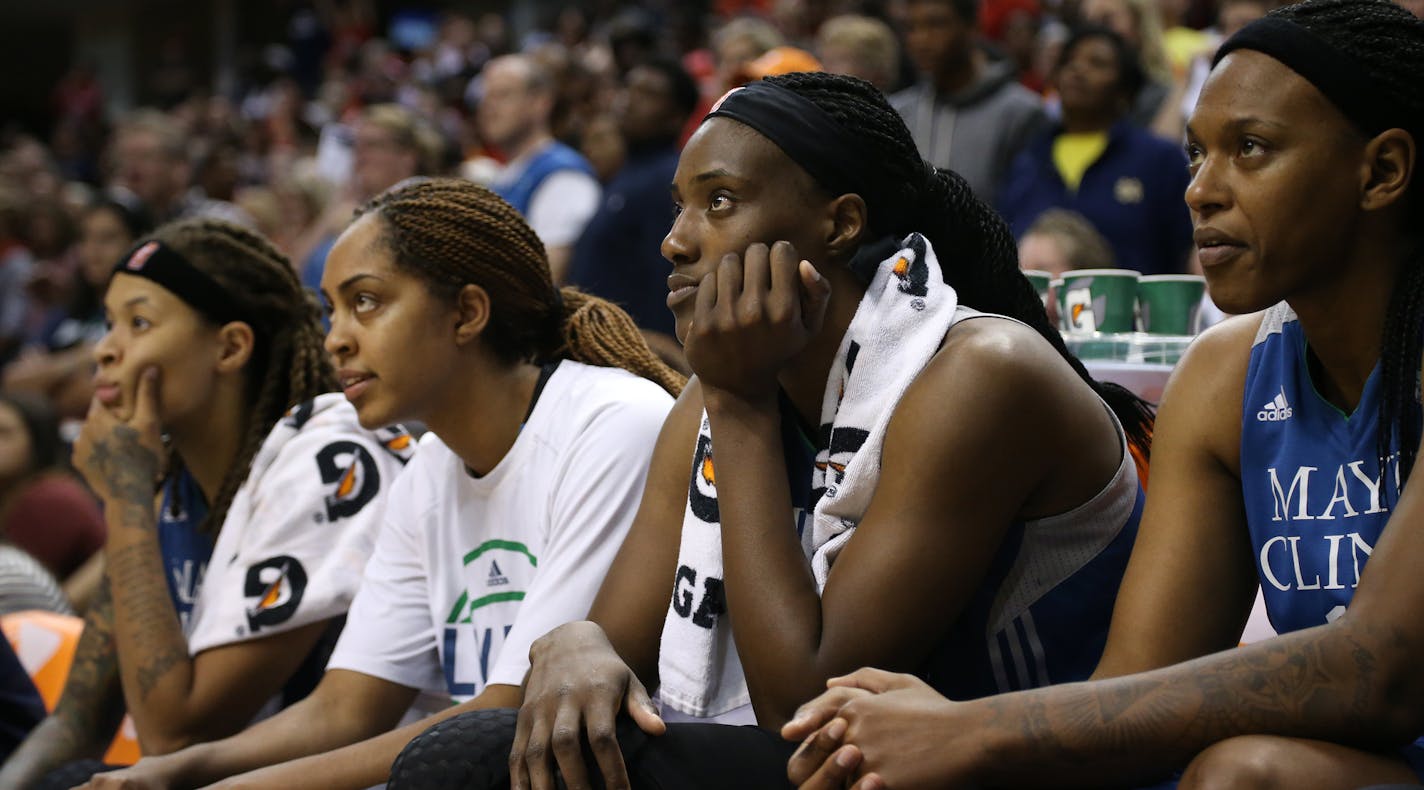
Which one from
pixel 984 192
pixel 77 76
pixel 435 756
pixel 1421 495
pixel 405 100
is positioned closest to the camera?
pixel 1421 495

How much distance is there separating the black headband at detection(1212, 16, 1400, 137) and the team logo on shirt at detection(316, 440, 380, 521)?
202 centimetres

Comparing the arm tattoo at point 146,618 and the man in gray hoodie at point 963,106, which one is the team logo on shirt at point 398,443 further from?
the man in gray hoodie at point 963,106

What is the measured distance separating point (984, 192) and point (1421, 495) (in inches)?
162

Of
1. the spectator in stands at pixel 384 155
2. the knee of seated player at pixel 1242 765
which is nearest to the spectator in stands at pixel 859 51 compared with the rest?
the spectator in stands at pixel 384 155

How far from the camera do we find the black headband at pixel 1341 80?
2.01m

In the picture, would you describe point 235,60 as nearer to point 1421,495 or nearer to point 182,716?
point 182,716

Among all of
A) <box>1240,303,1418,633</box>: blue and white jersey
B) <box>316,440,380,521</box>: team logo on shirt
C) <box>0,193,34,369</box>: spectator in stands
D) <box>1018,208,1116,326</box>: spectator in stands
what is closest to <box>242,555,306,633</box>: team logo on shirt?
<box>316,440,380,521</box>: team logo on shirt

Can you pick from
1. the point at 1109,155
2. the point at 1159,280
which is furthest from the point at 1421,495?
the point at 1109,155

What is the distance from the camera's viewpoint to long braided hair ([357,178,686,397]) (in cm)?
306

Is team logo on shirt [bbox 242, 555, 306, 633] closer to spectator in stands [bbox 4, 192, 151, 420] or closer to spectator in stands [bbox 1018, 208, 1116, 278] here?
spectator in stands [bbox 1018, 208, 1116, 278]

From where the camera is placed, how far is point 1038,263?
4.57 meters

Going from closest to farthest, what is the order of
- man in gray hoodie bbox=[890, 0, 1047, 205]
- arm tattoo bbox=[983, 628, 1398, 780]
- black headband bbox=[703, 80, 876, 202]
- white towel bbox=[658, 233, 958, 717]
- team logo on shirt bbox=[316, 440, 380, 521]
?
arm tattoo bbox=[983, 628, 1398, 780] → white towel bbox=[658, 233, 958, 717] → black headband bbox=[703, 80, 876, 202] → team logo on shirt bbox=[316, 440, 380, 521] → man in gray hoodie bbox=[890, 0, 1047, 205]

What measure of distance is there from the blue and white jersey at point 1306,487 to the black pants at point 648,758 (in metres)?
0.66

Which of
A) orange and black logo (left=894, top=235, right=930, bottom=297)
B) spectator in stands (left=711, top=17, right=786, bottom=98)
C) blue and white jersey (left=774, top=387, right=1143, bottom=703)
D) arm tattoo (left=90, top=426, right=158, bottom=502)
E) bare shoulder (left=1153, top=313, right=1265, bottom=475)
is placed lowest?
arm tattoo (left=90, top=426, right=158, bottom=502)
